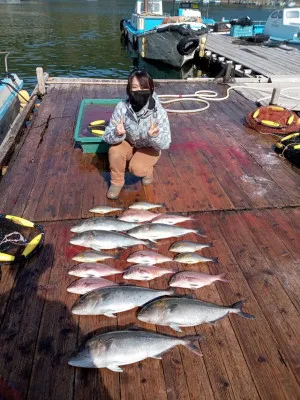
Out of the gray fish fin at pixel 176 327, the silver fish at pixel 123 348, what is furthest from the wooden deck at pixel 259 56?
the silver fish at pixel 123 348

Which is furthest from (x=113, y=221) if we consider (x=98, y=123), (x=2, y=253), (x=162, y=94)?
(x=162, y=94)

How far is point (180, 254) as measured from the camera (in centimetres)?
320

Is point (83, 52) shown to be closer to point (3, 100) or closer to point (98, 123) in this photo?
point (3, 100)

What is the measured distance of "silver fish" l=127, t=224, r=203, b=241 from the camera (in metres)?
3.43

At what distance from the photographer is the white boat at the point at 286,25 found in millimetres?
19516

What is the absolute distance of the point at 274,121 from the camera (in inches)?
256

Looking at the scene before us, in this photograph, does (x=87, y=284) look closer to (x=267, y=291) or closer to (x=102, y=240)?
(x=102, y=240)

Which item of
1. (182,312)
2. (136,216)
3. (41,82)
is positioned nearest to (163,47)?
(41,82)

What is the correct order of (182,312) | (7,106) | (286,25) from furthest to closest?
(286,25) → (7,106) → (182,312)

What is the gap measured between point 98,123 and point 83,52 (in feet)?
77.9

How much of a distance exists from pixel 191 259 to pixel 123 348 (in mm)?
1261

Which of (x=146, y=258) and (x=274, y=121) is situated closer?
(x=146, y=258)

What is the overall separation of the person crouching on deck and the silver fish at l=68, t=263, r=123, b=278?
1364 millimetres

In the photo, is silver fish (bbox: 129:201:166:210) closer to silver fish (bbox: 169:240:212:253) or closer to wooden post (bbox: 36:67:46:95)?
silver fish (bbox: 169:240:212:253)
